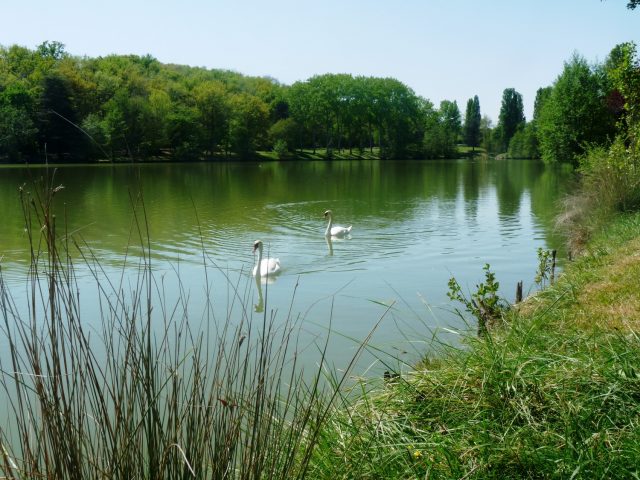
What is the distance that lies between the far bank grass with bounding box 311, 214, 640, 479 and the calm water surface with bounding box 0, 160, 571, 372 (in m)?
0.64

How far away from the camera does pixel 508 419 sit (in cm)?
321

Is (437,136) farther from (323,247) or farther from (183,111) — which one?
(323,247)

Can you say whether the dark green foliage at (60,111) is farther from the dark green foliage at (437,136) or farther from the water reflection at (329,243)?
the dark green foliage at (437,136)

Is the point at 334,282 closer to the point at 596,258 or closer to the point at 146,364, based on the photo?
the point at 596,258

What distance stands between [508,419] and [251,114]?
244 ft

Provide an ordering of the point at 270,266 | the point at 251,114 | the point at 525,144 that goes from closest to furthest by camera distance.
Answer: the point at 270,266 < the point at 251,114 < the point at 525,144

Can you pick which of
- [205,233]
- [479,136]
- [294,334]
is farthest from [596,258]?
[479,136]

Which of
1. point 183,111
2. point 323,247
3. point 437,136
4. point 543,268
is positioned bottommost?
point 323,247

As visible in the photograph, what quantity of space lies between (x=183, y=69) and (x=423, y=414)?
11237 centimetres

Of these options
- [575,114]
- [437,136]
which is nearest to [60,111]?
[575,114]

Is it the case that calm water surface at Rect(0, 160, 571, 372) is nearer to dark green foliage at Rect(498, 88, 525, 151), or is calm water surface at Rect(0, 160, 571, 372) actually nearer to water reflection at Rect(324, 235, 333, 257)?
water reflection at Rect(324, 235, 333, 257)

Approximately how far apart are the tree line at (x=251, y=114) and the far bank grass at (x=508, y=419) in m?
24.5

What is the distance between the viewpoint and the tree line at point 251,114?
43094 millimetres

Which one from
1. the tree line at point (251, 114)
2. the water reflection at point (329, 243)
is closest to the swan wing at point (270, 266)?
the water reflection at point (329, 243)
